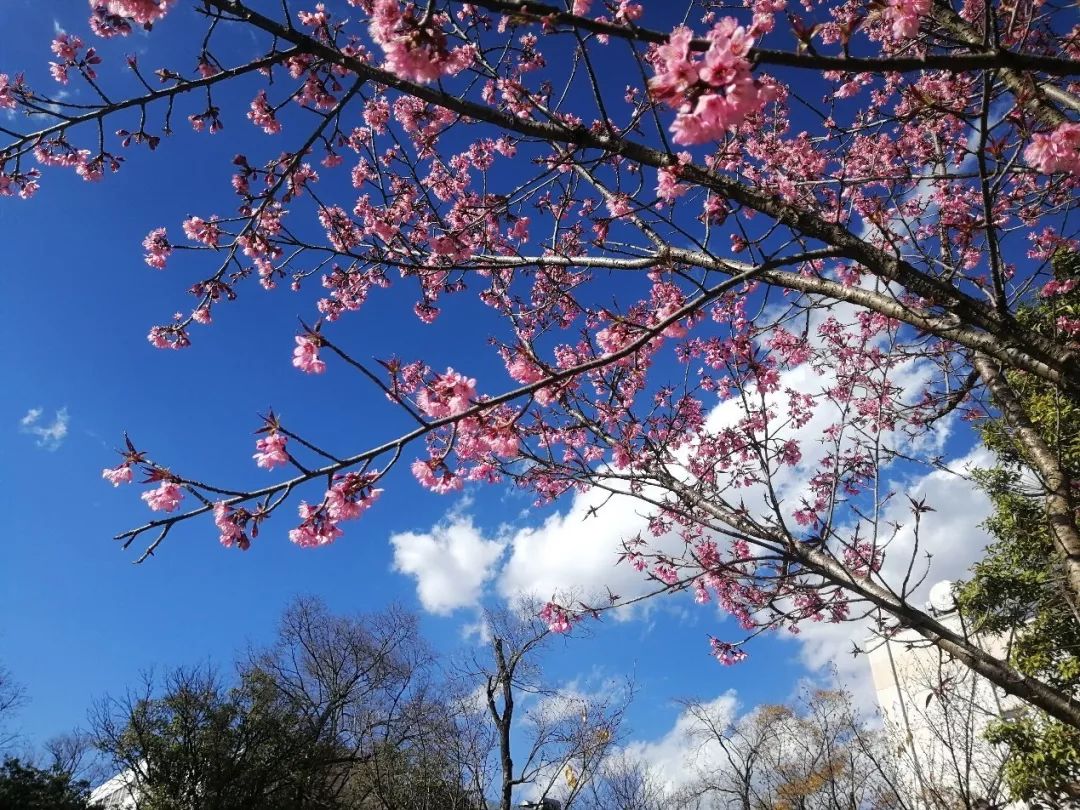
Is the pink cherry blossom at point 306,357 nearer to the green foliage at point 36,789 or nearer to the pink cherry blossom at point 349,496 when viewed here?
the pink cherry blossom at point 349,496

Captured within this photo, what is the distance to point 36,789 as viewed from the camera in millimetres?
15625

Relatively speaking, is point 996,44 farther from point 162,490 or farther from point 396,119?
point 396,119

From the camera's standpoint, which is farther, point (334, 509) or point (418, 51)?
point (334, 509)

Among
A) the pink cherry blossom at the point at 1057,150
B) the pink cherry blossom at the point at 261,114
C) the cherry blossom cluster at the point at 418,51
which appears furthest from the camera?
the pink cherry blossom at the point at 261,114

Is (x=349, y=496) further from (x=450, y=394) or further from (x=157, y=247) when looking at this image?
(x=157, y=247)

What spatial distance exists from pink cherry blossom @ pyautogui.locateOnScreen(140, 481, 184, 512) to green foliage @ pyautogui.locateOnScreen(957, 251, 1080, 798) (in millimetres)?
9029

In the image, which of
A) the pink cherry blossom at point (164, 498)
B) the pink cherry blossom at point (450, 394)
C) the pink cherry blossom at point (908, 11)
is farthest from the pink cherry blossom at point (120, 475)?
the pink cherry blossom at point (908, 11)

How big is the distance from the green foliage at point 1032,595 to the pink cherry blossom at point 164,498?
903cm

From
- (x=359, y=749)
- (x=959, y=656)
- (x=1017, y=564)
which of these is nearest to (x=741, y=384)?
(x=959, y=656)

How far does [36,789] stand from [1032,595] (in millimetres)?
22238

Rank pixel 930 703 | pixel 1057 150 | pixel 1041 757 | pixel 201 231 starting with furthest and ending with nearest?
pixel 930 703 < pixel 1041 757 < pixel 201 231 < pixel 1057 150

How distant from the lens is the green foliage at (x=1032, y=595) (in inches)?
330

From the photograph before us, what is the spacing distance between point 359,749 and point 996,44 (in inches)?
807

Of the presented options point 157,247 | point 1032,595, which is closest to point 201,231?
point 157,247
